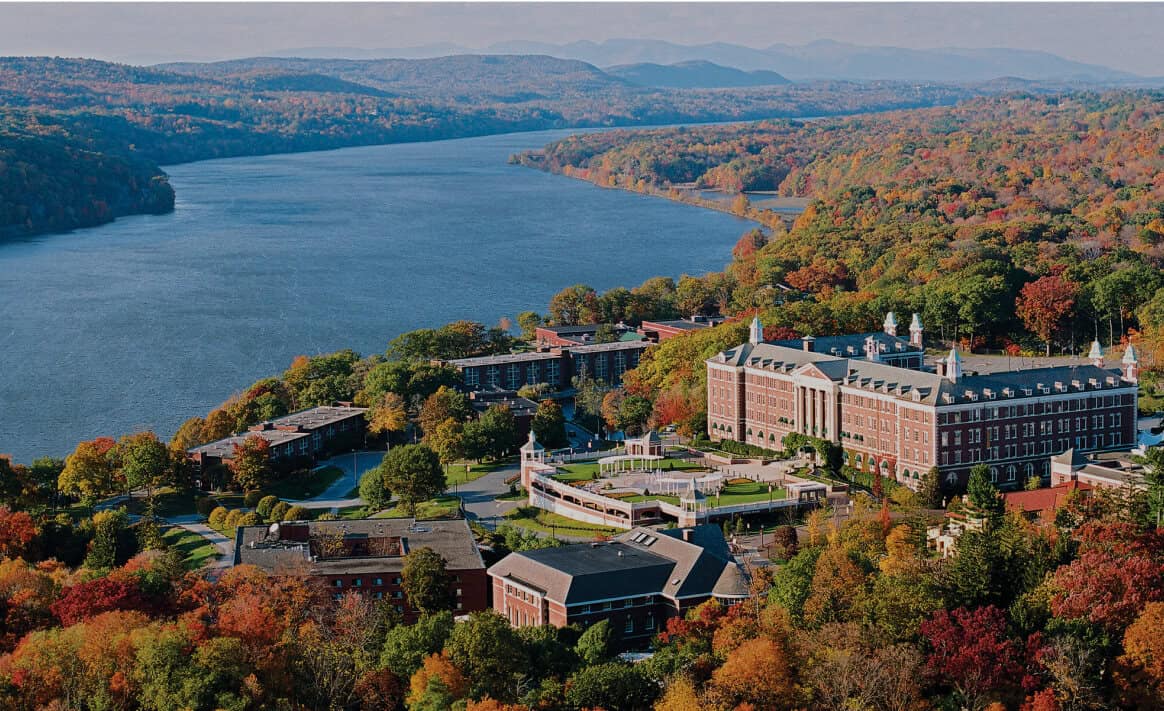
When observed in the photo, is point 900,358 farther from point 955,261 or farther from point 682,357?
point 955,261

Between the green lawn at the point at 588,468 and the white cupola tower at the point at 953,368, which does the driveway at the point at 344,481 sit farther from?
the white cupola tower at the point at 953,368

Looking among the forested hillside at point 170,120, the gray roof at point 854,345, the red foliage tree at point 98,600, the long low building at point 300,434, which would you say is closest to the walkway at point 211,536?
the long low building at point 300,434

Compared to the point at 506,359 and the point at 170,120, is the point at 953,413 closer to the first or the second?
the point at 506,359

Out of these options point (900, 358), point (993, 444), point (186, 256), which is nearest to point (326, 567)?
point (993, 444)

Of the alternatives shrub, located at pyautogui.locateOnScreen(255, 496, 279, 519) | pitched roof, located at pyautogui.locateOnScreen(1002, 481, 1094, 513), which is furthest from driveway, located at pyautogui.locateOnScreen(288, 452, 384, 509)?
pitched roof, located at pyautogui.locateOnScreen(1002, 481, 1094, 513)

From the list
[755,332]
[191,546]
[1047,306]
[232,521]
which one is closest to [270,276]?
[1047,306]

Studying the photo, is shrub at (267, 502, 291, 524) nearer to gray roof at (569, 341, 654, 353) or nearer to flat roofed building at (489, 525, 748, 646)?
flat roofed building at (489, 525, 748, 646)
